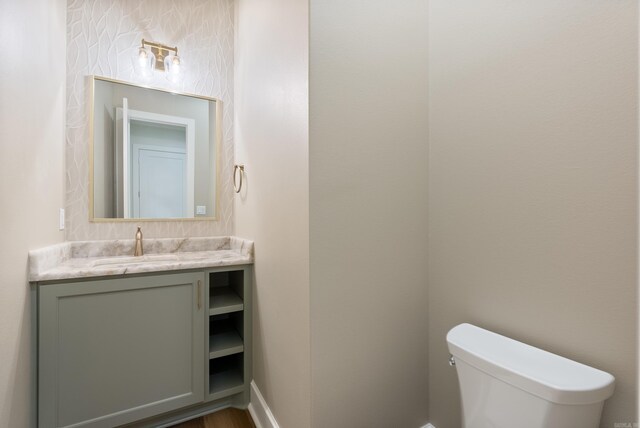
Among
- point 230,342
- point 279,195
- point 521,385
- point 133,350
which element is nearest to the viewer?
point 521,385

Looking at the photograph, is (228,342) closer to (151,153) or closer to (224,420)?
(224,420)

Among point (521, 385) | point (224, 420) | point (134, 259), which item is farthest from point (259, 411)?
point (521, 385)

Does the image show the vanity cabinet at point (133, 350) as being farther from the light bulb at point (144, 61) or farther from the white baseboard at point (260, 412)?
the light bulb at point (144, 61)

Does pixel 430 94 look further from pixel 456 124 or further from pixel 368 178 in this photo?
pixel 368 178

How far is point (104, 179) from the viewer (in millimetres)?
1787

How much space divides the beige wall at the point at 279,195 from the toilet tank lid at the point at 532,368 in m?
0.58

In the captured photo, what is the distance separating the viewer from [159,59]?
1879mm

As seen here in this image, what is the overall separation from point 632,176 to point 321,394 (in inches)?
46.6

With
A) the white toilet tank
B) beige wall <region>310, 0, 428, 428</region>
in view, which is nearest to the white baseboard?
beige wall <region>310, 0, 428, 428</region>

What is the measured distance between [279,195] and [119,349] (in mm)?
1118

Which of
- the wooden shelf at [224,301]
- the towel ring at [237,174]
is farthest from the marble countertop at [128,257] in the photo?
the towel ring at [237,174]

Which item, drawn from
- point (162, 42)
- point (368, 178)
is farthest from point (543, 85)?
point (162, 42)

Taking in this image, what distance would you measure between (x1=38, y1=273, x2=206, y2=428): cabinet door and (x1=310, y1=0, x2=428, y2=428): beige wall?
856mm

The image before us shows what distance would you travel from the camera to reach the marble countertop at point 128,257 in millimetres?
1295
